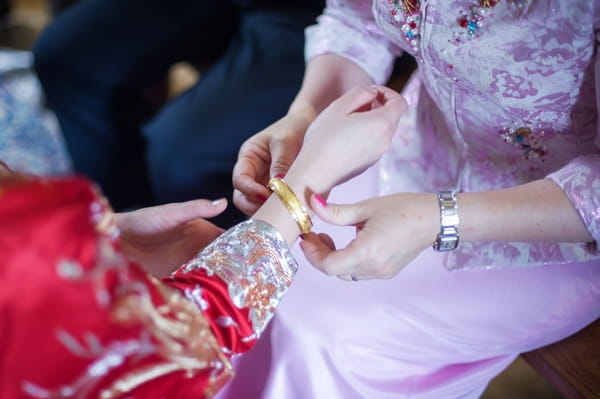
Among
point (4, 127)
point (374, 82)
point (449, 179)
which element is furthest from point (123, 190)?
point (449, 179)

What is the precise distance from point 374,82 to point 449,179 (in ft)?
0.67

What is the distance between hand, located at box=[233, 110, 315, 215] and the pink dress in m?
0.12

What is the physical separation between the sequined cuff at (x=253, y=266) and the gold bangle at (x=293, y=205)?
1.5 inches

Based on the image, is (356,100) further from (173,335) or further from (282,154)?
(173,335)

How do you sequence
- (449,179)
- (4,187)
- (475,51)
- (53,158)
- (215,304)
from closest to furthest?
(4,187), (215,304), (475,51), (449,179), (53,158)

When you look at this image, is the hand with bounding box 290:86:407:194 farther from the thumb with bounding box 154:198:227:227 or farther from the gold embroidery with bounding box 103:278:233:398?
the gold embroidery with bounding box 103:278:233:398

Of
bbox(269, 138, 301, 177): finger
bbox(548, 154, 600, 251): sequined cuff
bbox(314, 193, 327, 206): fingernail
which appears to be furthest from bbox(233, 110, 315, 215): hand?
bbox(548, 154, 600, 251): sequined cuff

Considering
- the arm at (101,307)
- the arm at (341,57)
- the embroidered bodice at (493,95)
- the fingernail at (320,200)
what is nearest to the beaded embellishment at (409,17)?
the embroidered bodice at (493,95)

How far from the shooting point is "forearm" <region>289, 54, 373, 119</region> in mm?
959

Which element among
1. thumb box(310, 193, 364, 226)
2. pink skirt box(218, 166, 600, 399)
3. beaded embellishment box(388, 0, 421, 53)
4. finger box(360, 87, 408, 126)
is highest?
beaded embellishment box(388, 0, 421, 53)

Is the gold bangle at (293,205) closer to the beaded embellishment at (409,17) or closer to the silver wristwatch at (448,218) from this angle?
the silver wristwatch at (448,218)

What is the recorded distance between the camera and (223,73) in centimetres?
140

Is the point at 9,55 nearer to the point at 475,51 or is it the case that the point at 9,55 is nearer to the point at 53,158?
the point at 53,158

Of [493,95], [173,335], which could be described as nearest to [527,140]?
[493,95]
